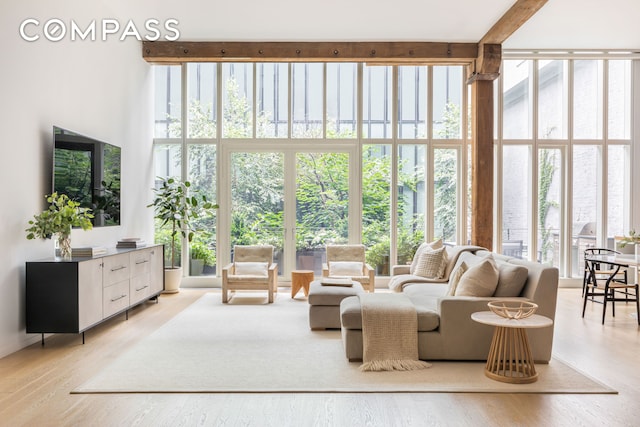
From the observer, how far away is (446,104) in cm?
816

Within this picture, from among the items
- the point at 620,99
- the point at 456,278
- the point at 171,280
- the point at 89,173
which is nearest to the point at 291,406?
the point at 456,278

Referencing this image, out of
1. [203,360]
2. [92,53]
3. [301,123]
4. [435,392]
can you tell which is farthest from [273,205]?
[435,392]

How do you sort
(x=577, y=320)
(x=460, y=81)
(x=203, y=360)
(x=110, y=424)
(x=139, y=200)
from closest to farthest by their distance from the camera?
(x=110, y=424)
(x=203, y=360)
(x=577, y=320)
(x=139, y=200)
(x=460, y=81)

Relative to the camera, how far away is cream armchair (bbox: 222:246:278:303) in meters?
6.76

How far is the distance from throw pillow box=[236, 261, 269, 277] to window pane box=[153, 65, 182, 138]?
254cm

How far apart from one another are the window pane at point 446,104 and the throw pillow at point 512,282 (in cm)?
427

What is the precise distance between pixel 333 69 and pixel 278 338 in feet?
15.9

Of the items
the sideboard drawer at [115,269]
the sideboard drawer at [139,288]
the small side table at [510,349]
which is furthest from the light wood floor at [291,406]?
the sideboard drawer at [139,288]

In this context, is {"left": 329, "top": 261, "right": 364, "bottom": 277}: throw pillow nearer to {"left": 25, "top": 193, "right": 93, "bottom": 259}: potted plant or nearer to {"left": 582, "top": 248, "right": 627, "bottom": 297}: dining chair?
{"left": 582, "top": 248, "right": 627, "bottom": 297}: dining chair

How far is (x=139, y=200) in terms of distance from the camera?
7.50 meters

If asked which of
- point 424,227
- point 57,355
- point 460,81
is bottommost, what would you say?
point 57,355

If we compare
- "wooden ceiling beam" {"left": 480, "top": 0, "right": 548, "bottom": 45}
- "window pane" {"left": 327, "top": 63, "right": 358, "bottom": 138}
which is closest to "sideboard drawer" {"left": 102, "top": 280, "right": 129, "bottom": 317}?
"window pane" {"left": 327, "top": 63, "right": 358, "bottom": 138}

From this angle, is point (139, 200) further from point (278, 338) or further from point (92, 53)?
point (278, 338)

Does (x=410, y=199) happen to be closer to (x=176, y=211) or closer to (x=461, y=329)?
(x=176, y=211)
